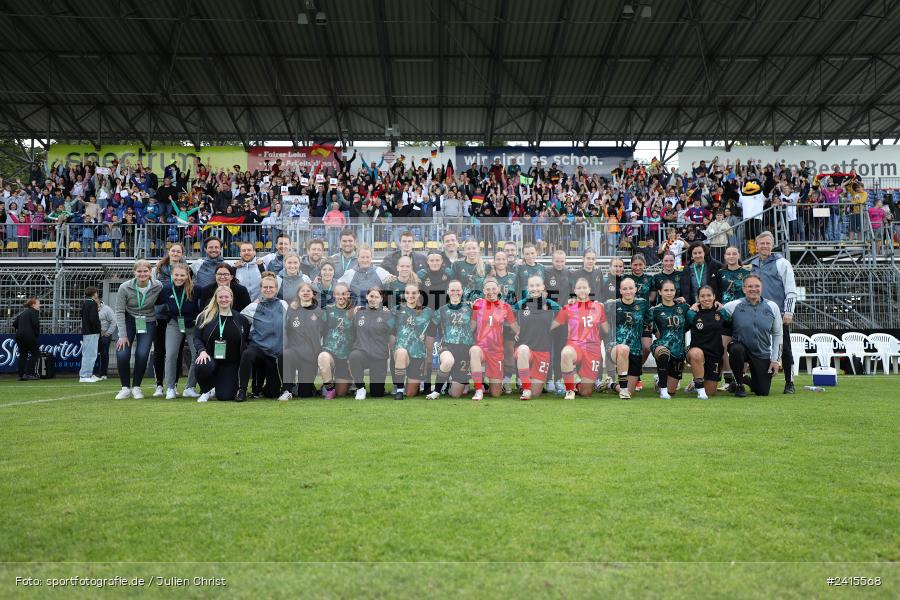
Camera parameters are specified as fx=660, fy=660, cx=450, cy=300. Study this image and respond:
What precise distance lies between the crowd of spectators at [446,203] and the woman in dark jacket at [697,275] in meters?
5.72

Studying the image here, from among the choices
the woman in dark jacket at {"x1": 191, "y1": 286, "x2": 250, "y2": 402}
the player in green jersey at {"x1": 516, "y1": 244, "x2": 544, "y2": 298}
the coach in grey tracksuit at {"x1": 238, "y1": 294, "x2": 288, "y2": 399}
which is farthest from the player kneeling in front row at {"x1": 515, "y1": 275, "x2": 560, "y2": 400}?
the woman in dark jacket at {"x1": 191, "y1": 286, "x2": 250, "y2": 402}

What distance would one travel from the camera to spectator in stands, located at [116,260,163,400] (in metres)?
9.75

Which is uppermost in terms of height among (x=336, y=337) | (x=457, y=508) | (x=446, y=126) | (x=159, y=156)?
(x=446, y=126)

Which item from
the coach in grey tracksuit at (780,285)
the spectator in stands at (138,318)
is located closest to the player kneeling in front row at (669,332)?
the coach in grey tracksuit at (780,285)

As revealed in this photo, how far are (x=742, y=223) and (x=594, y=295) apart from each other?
898cm

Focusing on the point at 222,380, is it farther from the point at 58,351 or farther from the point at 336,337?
the point at 58,351

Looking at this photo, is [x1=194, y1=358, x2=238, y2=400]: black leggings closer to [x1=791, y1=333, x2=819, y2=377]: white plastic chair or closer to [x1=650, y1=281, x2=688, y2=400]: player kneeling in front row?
[x1=650, y1=281, x2=688, y2=400]: player kneeling in front row

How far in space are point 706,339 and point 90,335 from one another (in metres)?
13.3

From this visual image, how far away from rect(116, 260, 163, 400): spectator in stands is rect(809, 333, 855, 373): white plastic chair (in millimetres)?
14277

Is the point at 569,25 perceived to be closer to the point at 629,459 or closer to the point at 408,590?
the point at 629,459

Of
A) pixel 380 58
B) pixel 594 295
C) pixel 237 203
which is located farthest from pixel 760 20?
pixel 237 203

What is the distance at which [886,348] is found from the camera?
52.0 ft

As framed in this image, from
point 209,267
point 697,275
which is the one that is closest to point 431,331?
point 209,267

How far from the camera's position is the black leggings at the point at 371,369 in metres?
9.62
